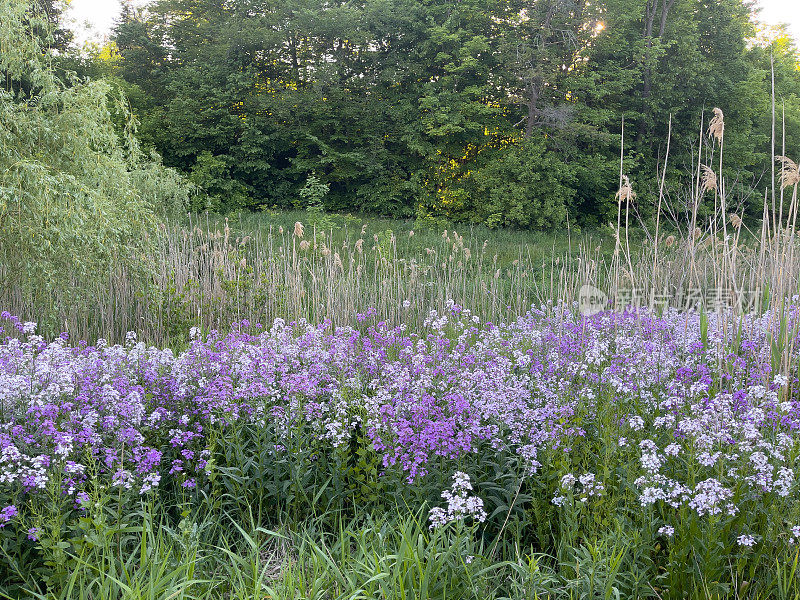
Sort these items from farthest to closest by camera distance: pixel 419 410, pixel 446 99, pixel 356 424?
pixel 446 99 < pixel 356 424 < pixel 419 410

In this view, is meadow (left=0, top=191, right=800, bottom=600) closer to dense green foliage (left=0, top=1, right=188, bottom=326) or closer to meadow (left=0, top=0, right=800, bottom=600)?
meadow (left=0, top=0, right=800, bottom=600)

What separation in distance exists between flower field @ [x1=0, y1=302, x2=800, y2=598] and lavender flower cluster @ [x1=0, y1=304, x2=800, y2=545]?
2 cm

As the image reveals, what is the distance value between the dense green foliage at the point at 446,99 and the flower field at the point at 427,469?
14.3 metres

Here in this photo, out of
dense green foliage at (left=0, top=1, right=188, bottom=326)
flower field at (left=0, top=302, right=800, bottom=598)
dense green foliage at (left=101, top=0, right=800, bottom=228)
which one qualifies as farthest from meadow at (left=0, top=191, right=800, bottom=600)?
dense green foliage at (left=101, top=0, right=800, bottom=228)

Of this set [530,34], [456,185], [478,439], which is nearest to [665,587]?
[478,439]

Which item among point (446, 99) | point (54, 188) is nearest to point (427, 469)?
point (54, 188)

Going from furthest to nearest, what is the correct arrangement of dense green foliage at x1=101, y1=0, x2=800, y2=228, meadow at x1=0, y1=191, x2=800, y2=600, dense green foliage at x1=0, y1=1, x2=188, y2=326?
dense green foliage at x1=101, y1=0, x2=800, y2=228, dense green foliage at x1=0, y1=1, x2=188, y2=326, meadow at x1=0, y1=191, x2=800, y2=600

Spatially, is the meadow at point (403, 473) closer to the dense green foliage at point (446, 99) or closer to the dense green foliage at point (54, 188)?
the dense green foliage at point (54, 188)

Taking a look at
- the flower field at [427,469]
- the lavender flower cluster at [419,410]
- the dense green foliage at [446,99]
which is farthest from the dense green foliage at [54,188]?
the dense green foliage at [446,99]

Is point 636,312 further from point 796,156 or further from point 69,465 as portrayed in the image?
point 796,156

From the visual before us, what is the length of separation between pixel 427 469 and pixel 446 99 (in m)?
16.9

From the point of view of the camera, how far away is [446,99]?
18047mm

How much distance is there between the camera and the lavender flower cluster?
234cm

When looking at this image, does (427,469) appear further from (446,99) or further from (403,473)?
(446,99)
